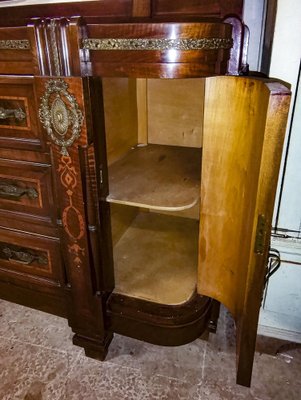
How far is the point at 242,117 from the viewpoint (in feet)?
2.72

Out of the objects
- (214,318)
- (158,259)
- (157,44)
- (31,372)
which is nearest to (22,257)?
(31,372)

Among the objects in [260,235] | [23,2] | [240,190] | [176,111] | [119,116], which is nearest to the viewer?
[260,235]

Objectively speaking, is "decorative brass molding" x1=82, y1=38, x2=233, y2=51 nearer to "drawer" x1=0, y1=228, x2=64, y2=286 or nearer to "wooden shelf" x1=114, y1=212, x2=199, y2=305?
"drawer" x1=0, y1=228, x2=64, y2=286

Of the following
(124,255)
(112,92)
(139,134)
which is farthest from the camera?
(139,134)

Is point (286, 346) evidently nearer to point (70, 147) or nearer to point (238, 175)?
point (238, 175)

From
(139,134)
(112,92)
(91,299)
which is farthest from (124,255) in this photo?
(112,92)

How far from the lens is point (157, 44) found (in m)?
0.81

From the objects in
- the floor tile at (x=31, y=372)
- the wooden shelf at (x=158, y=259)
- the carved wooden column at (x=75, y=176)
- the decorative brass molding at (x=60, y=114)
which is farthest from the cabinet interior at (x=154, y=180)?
the floor tile at (x=31, y=372)

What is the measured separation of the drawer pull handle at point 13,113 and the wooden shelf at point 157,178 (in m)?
0.36

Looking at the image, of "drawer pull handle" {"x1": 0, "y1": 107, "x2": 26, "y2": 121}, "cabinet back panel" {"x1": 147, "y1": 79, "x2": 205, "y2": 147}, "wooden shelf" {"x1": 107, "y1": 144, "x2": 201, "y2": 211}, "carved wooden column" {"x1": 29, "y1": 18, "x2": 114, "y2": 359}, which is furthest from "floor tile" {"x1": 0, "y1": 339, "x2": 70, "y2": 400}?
"cabinet back panel" {"x1": 147, "y1": 79, "x2": 205, "y2": 147}

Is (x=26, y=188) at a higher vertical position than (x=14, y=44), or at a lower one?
lower

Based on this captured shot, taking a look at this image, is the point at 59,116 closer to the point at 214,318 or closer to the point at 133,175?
the point at 133,175

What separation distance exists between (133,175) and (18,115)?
1.45 feet

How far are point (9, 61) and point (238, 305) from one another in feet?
3.13
